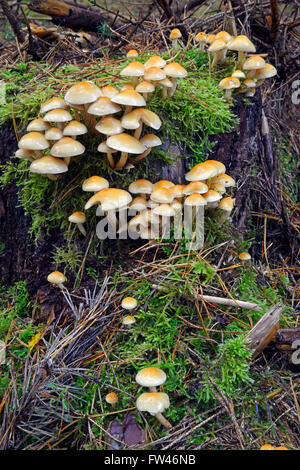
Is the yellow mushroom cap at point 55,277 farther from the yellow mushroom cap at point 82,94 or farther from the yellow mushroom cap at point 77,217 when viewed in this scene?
the yellow mushroom cap at point 82,94

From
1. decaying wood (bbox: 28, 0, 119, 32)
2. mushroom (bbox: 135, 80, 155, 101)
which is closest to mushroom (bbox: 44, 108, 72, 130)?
mushroom (bbox: 135, 80, 155, 101)

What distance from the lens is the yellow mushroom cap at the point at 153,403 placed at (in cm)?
213

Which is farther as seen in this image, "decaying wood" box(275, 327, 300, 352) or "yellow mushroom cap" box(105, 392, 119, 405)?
"decaying wood" box(275, 327, 300, 352)

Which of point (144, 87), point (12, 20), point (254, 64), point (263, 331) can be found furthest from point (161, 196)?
point (12, 20)

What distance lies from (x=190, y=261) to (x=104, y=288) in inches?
29.3

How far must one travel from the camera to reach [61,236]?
3281mm

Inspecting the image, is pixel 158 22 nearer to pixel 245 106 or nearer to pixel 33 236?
pixel 245 106

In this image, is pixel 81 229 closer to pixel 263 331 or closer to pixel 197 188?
pixel 197 188

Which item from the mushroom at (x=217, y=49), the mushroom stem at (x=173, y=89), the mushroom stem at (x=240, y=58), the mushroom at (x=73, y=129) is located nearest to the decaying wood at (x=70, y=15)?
the mushroom at (x=217, y=49)

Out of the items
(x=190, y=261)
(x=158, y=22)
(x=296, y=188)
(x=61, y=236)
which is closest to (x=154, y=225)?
(x=190, y=261)

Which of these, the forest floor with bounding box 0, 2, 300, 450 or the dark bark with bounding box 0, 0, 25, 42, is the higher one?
the dark bark with bounding box 0, 0, 25, 42

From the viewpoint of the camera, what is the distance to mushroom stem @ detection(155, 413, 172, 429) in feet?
7.43

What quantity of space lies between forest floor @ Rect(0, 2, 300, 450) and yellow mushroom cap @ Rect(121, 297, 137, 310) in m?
0.10

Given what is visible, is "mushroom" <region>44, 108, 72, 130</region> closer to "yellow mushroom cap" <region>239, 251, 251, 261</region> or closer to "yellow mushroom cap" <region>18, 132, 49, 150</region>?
"yellow mushroom cap" <region>18, 132, 49, 150</region>
